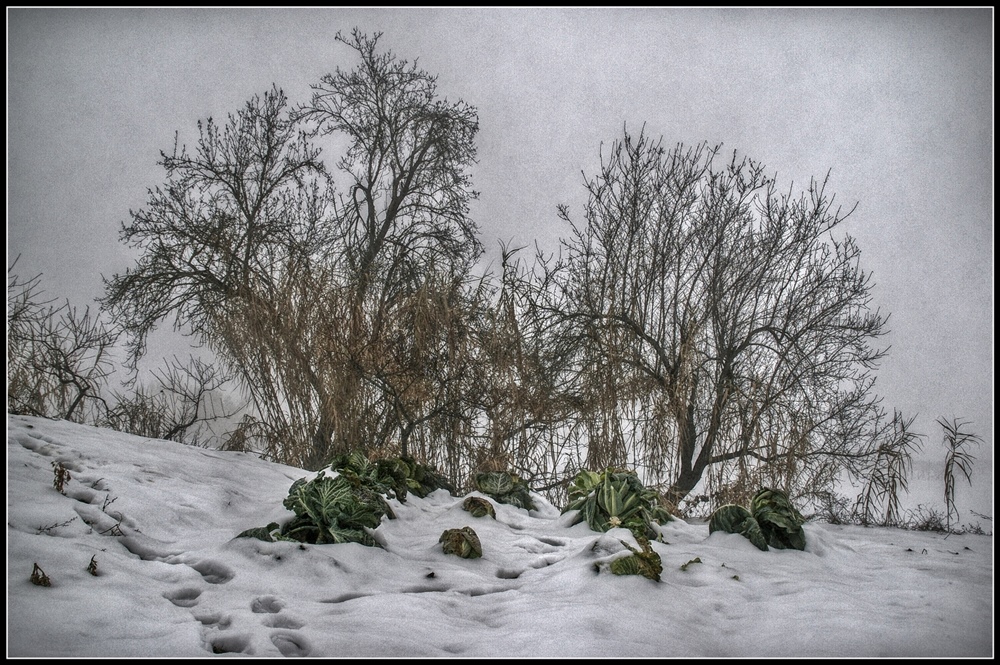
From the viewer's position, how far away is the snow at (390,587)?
1.49 m

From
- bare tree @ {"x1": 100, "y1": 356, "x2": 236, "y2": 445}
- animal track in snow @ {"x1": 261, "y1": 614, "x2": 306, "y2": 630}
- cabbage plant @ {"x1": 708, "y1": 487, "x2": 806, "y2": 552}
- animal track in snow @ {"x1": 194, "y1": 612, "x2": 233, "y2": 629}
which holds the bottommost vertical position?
cabbage plant @ {"x1": 708, "y1": 487, "x2": 806, "y2": 552}

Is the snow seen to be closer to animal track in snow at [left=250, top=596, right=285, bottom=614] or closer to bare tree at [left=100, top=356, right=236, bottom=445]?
animal track in snow at [left=250, top=596, right=285, bottom=614]

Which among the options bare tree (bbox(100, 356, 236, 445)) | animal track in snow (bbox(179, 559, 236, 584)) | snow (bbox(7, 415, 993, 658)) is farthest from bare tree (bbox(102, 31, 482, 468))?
animal track in snow (bbox(179, 559, 236, 584))

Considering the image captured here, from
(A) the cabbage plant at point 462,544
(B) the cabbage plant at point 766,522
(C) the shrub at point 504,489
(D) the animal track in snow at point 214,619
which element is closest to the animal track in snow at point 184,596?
(D) the animal track in snow at point 214,619

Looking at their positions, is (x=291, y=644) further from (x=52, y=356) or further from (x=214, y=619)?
(x=52, y=356)

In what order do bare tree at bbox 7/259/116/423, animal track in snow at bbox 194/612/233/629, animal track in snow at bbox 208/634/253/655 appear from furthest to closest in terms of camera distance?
1. bare tree at bbox 7/259/116/423
2. animal track in snow at bbox 194/612/233/629
3. animal track in snow at bbox 208/634/253/655

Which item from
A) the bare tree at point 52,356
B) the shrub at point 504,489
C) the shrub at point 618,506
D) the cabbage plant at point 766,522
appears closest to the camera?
the cabbage plant at point 766,522

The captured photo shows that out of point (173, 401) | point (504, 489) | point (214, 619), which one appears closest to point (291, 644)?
point (214, 619)

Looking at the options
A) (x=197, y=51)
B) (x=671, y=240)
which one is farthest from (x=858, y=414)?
(x=197, y=51)

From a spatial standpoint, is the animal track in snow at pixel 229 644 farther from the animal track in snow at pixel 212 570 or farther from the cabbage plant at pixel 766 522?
the cabbage plant at pixel 766 522

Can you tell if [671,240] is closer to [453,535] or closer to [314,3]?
[314,3]

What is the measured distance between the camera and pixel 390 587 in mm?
1977

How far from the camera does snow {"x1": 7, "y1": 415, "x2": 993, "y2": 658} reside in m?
1.49

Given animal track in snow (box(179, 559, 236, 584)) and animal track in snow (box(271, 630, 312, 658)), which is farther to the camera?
animal track in snow (box(179, 559, 236, 584))
